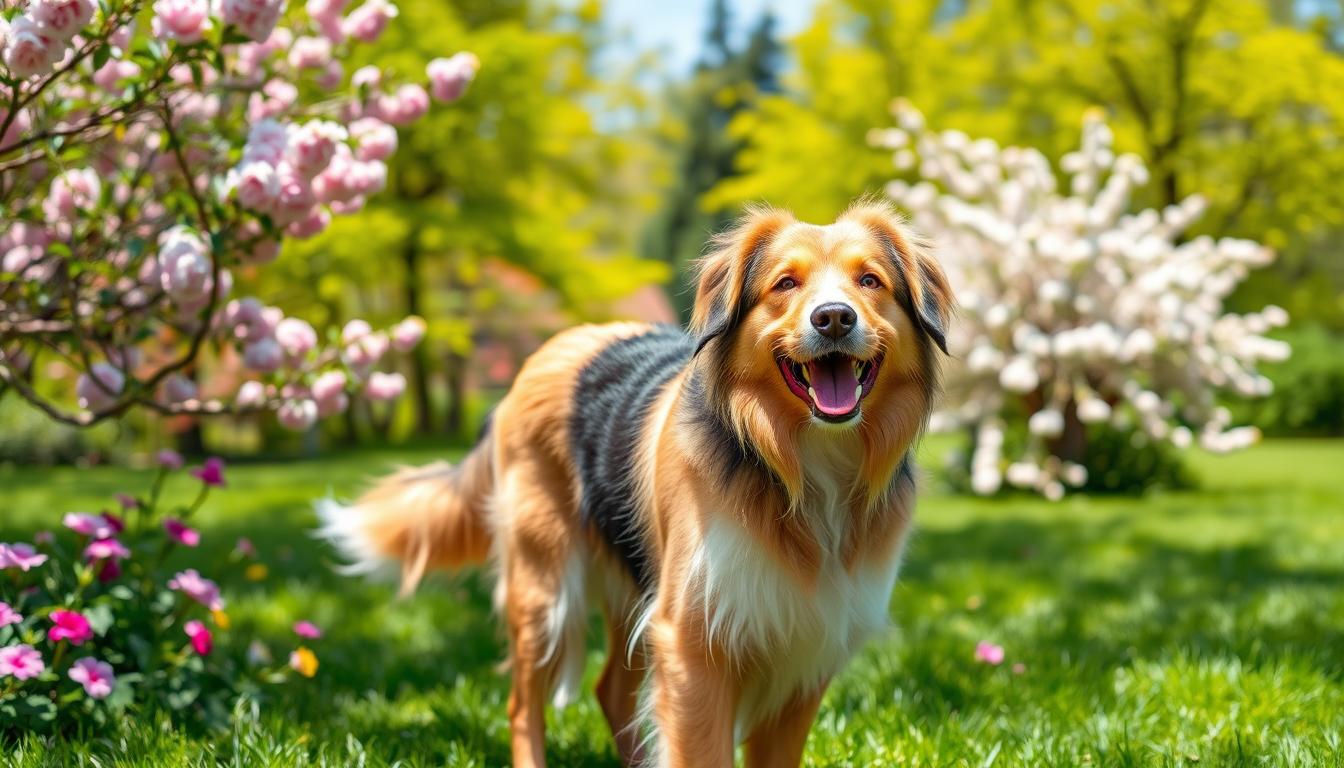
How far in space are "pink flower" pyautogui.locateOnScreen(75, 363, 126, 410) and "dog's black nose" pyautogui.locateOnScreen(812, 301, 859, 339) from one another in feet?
7.52

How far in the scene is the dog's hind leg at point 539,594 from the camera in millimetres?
3453

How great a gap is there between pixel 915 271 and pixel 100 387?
2.54 meters

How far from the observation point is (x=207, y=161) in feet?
12.5

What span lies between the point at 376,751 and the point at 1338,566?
5.99 meters

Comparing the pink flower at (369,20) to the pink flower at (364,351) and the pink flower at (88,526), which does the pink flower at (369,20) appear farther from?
the pink flower at (88,526)

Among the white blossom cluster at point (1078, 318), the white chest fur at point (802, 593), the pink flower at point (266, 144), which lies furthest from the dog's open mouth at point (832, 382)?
the white blossom cluster at point (1078, 318)

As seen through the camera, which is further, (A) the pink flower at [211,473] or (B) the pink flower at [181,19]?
(A) the pink flower at [211,473]

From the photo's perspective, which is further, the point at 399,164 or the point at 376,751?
the point at 399,164

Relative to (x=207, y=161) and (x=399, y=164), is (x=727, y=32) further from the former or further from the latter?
(x=207, y=161)

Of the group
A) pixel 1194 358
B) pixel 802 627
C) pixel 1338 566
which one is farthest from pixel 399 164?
pixel 802 627

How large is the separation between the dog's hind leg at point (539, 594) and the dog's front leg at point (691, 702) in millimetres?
688

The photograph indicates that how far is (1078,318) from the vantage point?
37.3 feet

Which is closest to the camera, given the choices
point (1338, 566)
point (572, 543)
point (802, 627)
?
point (802, 627)

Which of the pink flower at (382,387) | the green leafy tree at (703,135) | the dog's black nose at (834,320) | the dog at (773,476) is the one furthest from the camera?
the green leafy tree at (703,135)
